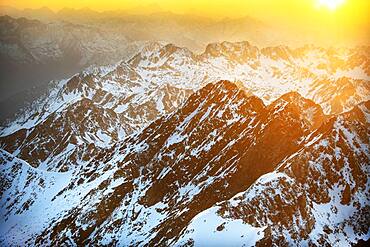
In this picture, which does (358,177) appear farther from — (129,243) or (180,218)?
(129,243)

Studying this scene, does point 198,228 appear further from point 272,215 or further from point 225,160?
point 225,160

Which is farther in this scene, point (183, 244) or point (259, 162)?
point (259, 162)

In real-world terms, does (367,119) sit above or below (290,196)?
above

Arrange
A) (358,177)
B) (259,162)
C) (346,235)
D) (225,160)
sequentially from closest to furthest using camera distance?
1. (346,235)
2. (358,177)
3. (259,162)
4. (225,160)

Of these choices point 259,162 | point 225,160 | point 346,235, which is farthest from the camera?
point 225,160

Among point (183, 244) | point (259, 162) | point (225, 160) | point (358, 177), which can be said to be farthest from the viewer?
point (225, 160)

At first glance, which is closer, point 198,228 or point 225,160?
point 198,228

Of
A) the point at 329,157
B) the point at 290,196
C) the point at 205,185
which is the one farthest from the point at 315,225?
the point at 205,185

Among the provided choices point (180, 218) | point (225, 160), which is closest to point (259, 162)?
point (225, 160)

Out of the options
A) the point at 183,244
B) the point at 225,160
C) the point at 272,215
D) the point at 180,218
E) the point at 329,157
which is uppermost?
the point at 225,160

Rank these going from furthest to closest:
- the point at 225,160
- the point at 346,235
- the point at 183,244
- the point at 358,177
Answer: the point at 225,160
the point at 358,177
the point at 346,235
the point at 183,244
